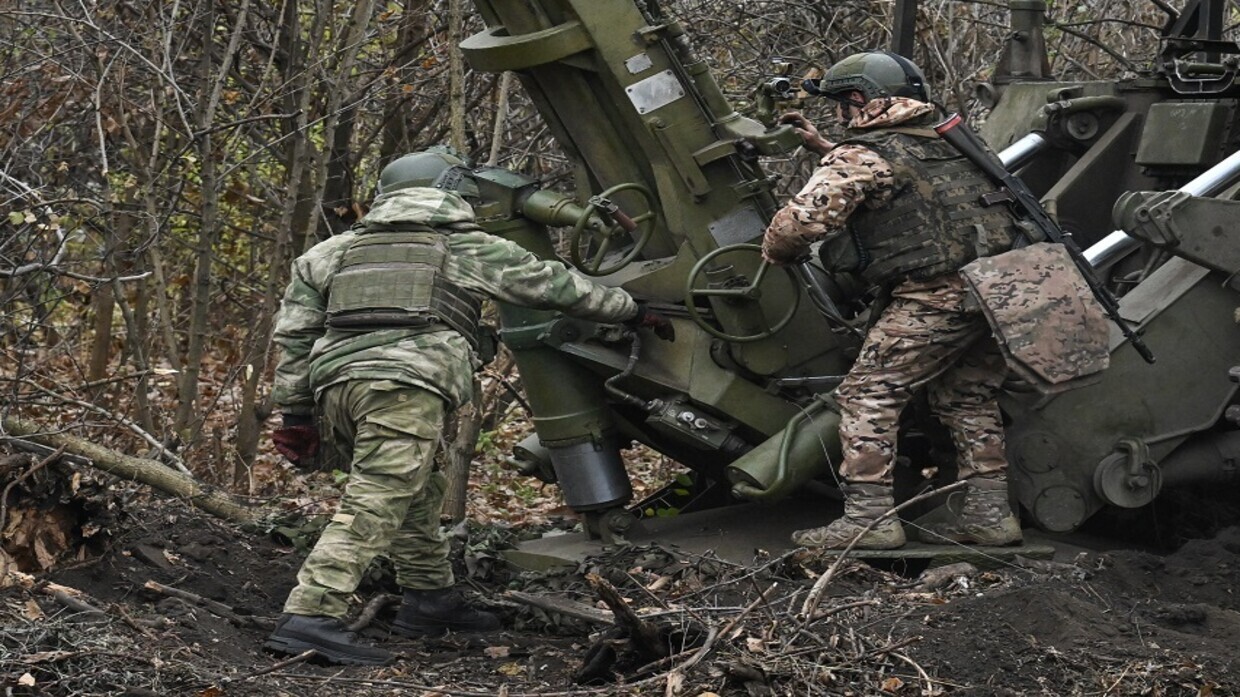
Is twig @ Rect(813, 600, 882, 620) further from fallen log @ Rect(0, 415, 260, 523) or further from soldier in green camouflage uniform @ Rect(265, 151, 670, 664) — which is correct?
fallen log @ Rect(0, 415, 260, 523)

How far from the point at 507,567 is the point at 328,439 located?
1171 mm

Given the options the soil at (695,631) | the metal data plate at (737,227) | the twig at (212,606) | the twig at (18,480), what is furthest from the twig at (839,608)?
the twig at (18,480)

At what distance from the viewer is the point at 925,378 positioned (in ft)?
21.1

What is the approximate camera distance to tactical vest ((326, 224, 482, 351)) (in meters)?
5.97

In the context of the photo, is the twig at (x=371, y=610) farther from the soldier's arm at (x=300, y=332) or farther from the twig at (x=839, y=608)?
the twig at (x=839, y=608)

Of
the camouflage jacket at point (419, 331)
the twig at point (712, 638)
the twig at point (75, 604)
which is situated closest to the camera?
the twig at point (712, 638)

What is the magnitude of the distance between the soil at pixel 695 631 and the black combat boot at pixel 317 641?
0.06 meters

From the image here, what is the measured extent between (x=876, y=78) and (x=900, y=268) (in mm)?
699

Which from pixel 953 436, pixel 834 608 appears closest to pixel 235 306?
pixel 953 436

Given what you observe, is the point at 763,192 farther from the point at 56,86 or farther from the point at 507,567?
the point at 56,86

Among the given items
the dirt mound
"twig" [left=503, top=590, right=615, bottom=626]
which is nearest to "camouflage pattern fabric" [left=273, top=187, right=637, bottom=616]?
"twig" [left=503, top=590, right=615, bottom=626]

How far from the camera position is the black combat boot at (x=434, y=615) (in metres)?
6.38

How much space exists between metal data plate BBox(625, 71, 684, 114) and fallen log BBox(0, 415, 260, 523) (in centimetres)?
243

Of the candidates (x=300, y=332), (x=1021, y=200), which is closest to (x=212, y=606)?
(x=300, y=332)
